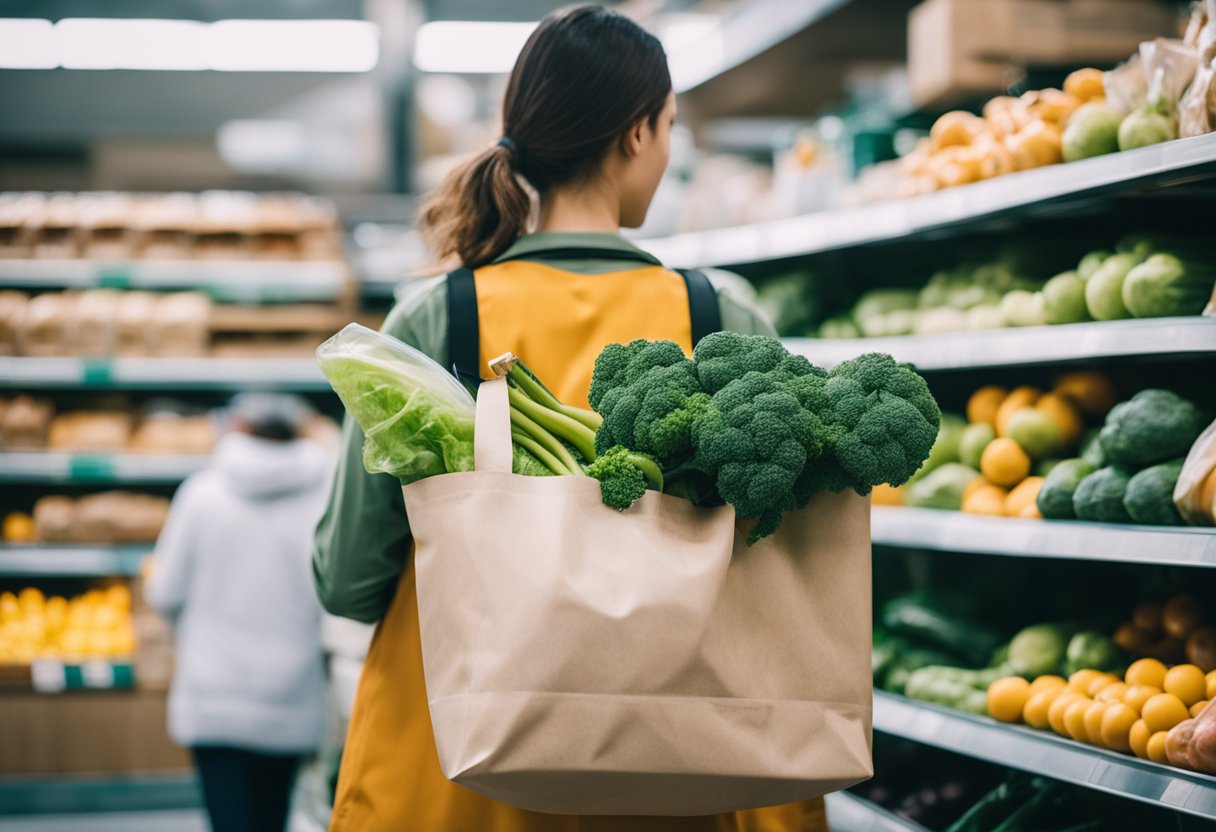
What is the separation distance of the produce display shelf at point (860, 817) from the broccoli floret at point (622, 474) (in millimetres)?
1528

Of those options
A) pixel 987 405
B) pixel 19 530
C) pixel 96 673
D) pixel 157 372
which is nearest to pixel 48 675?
pixel 96 673

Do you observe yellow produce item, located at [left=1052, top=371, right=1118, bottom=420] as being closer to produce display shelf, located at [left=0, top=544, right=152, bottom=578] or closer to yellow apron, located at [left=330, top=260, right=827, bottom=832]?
yellow apron, located at [left=330, top=260, right=827, bottom=832]

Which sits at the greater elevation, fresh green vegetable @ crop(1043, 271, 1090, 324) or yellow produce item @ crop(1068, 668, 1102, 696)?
fresh green vegetable @ crop(1043, 271, 1090, 324)

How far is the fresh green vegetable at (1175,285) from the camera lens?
2111 millimetres

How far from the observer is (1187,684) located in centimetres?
194

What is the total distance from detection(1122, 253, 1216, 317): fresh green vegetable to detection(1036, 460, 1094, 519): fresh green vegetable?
12.7 inches

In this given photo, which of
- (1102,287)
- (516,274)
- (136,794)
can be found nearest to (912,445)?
(516,274)

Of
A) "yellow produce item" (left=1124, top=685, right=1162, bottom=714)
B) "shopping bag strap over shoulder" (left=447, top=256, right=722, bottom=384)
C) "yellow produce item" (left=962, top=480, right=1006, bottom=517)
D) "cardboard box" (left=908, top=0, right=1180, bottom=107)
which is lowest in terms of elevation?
"yellow produce item" (left=1124, top=685, right=1162, bottom=714)

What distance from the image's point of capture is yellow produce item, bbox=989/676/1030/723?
2234 mm

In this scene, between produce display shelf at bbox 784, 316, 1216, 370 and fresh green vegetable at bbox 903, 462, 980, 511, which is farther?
fresh green vegetable at bbox 903, 462, 980, 511

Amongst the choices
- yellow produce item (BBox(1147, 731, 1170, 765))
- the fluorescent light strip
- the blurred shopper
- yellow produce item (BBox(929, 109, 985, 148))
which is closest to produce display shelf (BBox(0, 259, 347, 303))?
the blurred shopper

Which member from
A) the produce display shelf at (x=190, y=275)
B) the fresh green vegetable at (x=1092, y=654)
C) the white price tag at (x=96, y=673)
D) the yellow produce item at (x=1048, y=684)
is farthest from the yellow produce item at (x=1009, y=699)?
the white price tag at (x=96, y=673)

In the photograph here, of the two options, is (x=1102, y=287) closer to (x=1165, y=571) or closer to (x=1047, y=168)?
(x=1047, y=168)

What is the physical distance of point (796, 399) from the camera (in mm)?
1292
